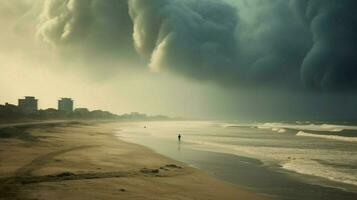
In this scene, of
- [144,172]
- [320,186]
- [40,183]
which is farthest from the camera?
[144,172]

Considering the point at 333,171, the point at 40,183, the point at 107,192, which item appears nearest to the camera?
the point at 107,192

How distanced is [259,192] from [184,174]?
562cm

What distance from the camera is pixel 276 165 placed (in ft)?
97.7

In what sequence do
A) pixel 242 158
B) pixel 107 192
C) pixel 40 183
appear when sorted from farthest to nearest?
pixel 242 158
pixel 40 183
pixel 107 192

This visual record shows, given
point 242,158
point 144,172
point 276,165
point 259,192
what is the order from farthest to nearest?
1. point 242,158
2. point 276,165
3. point 144,172
4. point 259,192

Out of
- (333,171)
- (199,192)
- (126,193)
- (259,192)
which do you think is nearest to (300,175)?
(333,171)

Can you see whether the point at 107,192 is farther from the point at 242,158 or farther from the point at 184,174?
the point at 242,158

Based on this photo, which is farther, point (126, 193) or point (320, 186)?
point (320, 186)

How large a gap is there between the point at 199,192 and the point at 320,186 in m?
6.95

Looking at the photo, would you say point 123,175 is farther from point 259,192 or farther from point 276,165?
point 276,165

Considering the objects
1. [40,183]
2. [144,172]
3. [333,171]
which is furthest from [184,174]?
[333,171]

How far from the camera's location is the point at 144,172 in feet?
74.3

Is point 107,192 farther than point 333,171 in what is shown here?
No

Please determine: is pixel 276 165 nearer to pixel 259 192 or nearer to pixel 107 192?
pixel 259 192
